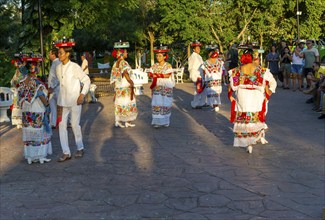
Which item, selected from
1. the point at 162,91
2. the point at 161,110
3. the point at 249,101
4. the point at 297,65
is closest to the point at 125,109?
the point at 161,110

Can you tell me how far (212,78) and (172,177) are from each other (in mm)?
7591

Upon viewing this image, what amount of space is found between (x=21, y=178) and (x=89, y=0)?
1226 centimetres

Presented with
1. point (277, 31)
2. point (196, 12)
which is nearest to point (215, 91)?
point (196, 12)

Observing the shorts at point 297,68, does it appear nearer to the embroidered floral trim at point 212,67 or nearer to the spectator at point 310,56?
the spectator at point 310,56

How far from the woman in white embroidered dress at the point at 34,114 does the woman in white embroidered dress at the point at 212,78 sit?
6739 mm

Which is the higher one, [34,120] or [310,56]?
[310,56]

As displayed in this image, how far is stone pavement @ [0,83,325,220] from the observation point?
581 cm

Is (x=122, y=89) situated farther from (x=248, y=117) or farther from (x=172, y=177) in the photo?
(x=172, y=177)

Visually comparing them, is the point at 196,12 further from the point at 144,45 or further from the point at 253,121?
the point at 253,121

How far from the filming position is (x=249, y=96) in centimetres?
870

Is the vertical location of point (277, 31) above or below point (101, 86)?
above

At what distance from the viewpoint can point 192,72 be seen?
14.6 m

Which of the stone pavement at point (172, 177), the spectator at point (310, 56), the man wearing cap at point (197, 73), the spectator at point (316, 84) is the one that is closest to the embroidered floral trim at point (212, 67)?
the man wearing cap at point (197, 73)

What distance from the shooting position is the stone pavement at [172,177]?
5812 millimetres
